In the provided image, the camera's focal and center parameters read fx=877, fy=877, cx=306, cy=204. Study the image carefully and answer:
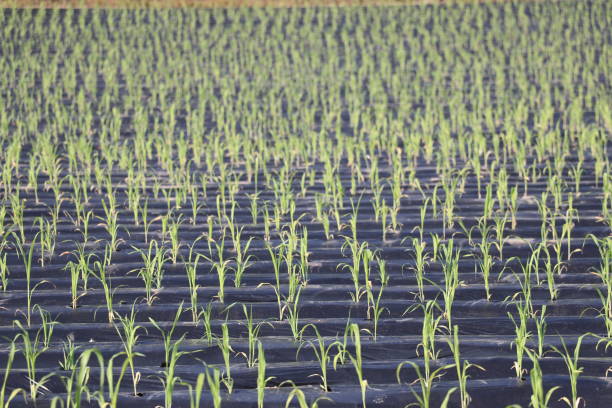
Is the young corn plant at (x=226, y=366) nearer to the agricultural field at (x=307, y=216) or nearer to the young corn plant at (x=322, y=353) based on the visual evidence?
the agricultural field at (x=307, y=216)

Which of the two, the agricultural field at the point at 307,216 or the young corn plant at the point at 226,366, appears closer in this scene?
the young corn plant at the point at 226,366

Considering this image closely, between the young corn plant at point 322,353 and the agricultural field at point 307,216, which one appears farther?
the agricultural field at point 307,216

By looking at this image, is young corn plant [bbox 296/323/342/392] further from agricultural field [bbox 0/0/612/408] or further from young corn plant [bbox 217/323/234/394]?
young corn plant [bbox 217/323/234/394]

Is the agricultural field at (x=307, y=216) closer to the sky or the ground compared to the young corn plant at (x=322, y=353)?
closer to the sky

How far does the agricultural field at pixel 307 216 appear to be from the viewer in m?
3.04

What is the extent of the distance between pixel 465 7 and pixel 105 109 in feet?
20.7

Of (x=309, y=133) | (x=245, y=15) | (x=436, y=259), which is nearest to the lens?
(x=436, y=259)

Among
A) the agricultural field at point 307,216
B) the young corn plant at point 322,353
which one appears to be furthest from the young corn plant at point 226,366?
the young corn plant at point 322,353

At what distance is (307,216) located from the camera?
5.16 metres

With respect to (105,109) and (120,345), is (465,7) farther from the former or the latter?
(120,345)

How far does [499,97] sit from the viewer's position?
847 centimetres

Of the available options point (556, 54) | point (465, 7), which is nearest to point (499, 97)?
point (556, 54)

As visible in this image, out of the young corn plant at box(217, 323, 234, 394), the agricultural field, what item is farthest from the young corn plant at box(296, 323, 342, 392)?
the young corn plant at box(217, 323, 234, 394)

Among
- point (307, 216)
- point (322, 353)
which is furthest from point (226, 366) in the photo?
point (307, 216)
